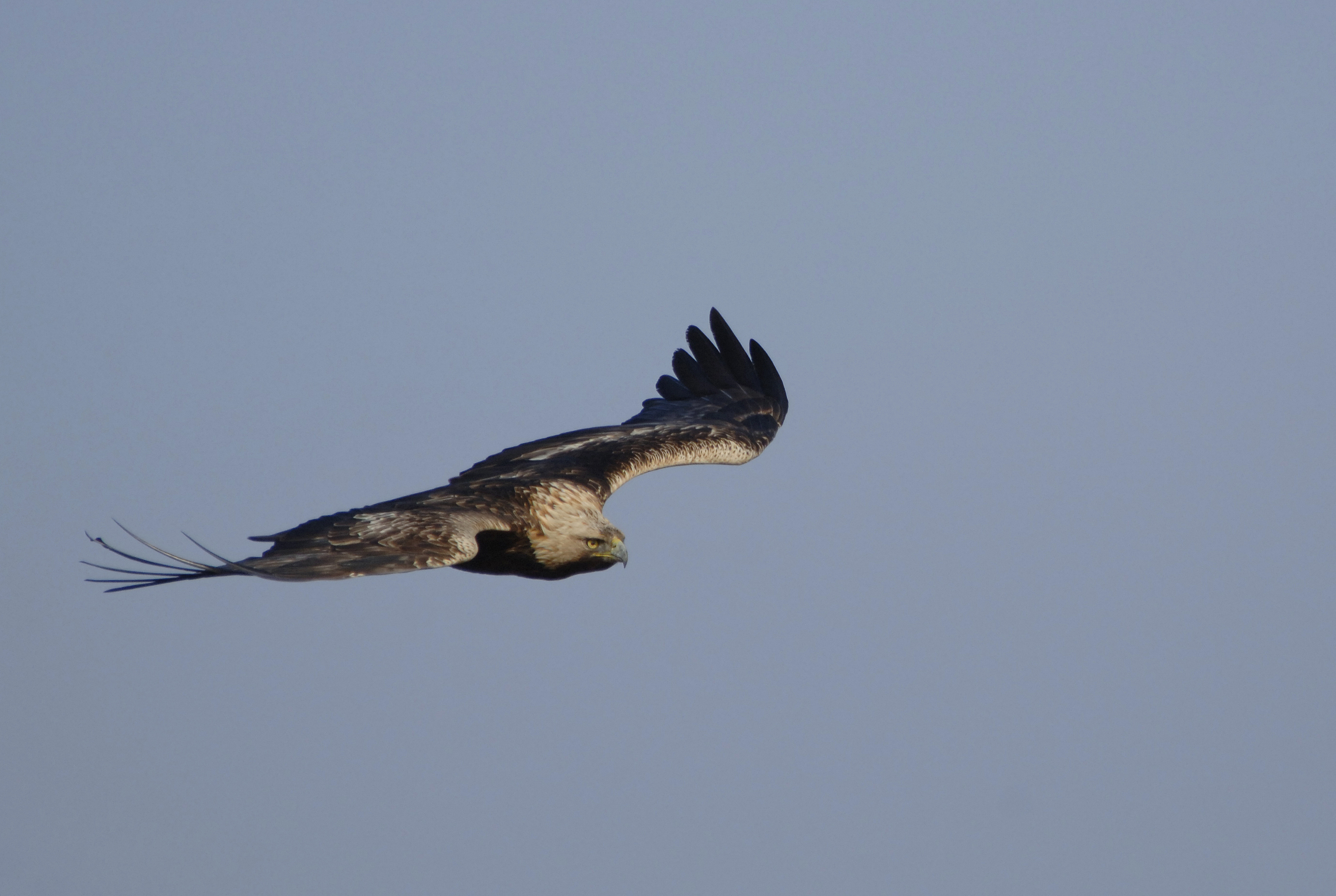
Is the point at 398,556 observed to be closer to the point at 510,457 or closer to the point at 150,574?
the point at 150,574

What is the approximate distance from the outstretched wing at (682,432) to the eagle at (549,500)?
2cm

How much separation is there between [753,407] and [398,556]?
7.58m

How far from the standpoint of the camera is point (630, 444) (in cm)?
1555

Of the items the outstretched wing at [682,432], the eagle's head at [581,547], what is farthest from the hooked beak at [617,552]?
the outstretched wing at [682,432]

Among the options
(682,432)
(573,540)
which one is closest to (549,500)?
(573,540)

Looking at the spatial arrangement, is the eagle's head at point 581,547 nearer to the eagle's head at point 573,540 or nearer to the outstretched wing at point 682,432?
the eagle's head at point 573,540

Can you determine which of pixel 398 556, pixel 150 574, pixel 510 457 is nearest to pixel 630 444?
pixel 510 457

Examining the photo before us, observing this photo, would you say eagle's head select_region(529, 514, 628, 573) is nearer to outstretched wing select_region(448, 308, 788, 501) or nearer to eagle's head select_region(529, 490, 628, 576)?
eagle's head select_region(529, 490, 628, 576)

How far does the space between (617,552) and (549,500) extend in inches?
31.6

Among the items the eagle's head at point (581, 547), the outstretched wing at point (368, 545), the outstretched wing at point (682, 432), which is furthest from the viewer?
the outstretched wing at point (682, 432)

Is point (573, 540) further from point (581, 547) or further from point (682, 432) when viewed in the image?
point (682, 432)

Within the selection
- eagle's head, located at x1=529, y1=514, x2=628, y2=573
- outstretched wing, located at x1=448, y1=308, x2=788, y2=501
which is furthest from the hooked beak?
outstretched wing, located at x1=448, y1=308, x2=788, y2=501

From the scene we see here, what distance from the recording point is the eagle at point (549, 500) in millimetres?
10773

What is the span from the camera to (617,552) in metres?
13.2
